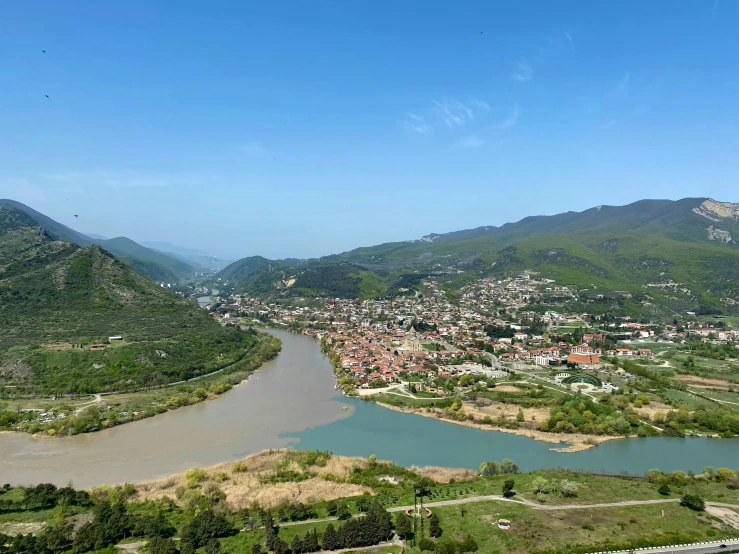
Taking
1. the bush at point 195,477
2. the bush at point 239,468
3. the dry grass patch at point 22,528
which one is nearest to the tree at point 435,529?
the bush at point 239,468

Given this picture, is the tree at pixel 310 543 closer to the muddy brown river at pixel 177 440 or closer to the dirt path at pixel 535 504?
the dirt path at pixel 535 504

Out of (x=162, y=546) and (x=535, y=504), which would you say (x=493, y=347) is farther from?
(x=162, y=546)

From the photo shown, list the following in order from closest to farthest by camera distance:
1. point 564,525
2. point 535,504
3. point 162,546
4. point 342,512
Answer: point 162,546
point 564,525
point 342,512
point 535,504

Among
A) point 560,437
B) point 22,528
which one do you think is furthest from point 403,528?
point 560,437

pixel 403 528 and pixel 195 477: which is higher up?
pixel 403 528

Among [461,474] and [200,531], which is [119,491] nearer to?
[200,531]

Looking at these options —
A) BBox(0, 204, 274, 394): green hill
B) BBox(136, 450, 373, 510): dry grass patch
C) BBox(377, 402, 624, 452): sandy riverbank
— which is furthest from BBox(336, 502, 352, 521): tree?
BBox(0, 204, 274, 394): green hill
